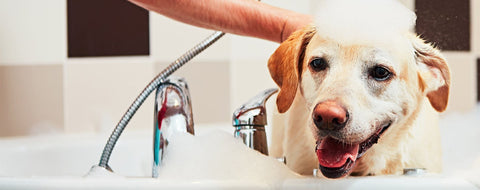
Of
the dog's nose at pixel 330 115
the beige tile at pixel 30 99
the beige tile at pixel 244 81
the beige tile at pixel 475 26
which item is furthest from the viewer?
the beige tile at pixel 30 99

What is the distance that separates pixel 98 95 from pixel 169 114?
0.64m

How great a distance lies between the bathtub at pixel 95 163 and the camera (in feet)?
1.74

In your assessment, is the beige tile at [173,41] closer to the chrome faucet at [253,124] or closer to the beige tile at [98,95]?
the beige tile at [98,95]

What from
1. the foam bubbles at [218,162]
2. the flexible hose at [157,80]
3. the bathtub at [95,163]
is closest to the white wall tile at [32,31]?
the bathtub at [95,163]

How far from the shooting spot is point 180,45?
1.33 meters

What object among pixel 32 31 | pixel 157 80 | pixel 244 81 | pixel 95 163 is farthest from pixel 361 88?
pixel 32 31

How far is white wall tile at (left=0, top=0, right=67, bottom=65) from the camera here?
50.3 inches

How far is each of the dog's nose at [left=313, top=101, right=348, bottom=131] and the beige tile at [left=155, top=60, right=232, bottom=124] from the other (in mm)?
833

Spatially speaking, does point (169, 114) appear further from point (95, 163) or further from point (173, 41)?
point (173, 41)

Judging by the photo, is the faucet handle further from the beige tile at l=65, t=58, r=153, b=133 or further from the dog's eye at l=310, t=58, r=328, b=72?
the beige tile at l=65, t=58, r=153, b=133

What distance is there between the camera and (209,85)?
1.39m

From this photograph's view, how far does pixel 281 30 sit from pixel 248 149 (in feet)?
0.50

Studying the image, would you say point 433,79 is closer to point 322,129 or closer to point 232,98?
point 322,129

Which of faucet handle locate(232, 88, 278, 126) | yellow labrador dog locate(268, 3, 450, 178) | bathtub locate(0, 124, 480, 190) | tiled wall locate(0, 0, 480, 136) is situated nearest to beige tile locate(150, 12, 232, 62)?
tiled wall locate(0, 0, 480, 136)
